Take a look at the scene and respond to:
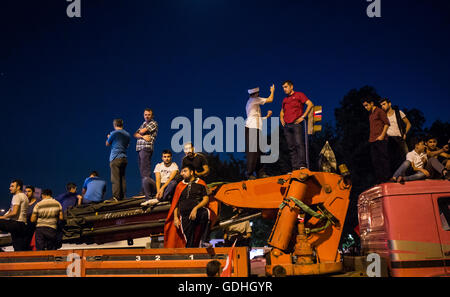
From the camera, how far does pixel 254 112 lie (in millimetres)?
7238

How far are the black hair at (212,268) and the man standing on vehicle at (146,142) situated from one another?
3.46 meters

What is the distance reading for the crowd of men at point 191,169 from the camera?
6094 millimetres

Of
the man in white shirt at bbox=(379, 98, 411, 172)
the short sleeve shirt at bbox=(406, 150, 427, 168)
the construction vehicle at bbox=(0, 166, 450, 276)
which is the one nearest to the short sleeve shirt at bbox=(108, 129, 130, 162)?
the construction vehicle at bbox=(0, 166, 450, 276)

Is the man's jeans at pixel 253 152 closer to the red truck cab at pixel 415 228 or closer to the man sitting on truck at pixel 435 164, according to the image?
the red truck cab at pixel 415 228

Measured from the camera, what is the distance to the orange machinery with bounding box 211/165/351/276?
210 inches

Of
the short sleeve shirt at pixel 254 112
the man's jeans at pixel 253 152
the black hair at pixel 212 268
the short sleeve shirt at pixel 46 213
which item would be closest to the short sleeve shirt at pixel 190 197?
the man's jeans at pixel 253 152

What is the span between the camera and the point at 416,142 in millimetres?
6754

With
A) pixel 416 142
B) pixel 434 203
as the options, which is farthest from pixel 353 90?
pixel 434 203

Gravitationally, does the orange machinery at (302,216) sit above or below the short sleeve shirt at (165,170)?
below

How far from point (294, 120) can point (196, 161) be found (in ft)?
7.01

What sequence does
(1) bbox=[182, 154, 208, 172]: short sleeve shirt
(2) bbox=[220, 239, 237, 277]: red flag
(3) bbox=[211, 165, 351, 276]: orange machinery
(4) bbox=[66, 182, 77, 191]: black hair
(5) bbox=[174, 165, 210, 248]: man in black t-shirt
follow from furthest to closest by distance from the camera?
(4) bbox=[66, 182, 77, 191]: black hair < (1) bbox=[182, 154, 208, 172]: short sleeve shirt < (5) bbox=[174, 165, 210, 248]: man in black t-shirt < (3) bbox=[211, 165, 351, 276]: orange machinery < (2) bbox=[220, 239, 237, 277]: red flag

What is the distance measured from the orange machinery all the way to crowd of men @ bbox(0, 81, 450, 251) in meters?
0.64

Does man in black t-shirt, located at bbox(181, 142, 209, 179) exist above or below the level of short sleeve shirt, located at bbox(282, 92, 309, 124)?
below

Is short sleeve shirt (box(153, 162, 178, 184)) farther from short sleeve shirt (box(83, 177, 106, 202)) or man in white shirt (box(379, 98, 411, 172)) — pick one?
man in white shirt (box(379, 98, 411, 172))
